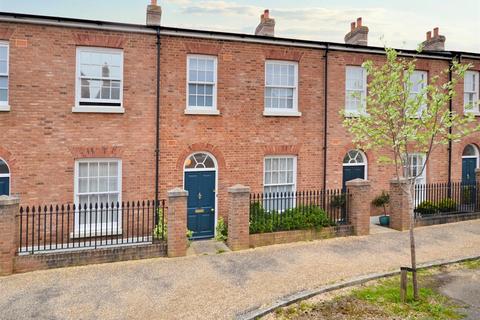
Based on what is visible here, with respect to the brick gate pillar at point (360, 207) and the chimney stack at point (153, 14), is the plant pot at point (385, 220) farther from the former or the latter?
the chimney stack at point (153, 14)

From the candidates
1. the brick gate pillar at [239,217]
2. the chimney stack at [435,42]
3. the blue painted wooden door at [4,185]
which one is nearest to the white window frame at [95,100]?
the blue painted wooden door at [4,185]

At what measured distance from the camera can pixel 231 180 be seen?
13320 mm

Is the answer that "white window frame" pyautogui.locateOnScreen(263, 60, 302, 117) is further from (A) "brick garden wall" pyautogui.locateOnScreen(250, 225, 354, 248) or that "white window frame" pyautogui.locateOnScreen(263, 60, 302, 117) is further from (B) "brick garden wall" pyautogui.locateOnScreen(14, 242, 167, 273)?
(B) "brick garden wall" pyautogui.locateOnScreen(14, 242, 167, 273)

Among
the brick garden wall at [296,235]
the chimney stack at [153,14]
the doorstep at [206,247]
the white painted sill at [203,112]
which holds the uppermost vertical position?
the chimney stack at [153,14]

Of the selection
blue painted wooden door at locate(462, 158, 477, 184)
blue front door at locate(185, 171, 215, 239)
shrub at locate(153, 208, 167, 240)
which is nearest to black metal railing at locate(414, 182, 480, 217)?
blue painted wooden door at locate(462, 158, 477, 184)

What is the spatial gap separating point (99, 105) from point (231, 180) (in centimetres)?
492

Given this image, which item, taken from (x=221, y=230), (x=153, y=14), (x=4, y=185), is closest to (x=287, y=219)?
(x=221, y=230)

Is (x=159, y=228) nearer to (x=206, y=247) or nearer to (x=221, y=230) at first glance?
(x=206, y=247)

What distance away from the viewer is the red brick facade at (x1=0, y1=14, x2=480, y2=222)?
11258 millimetres

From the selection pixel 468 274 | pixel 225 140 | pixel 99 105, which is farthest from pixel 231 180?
pixel 468 274

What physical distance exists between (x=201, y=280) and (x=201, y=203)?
4.41 meters

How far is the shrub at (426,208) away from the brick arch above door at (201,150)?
7.96 metres

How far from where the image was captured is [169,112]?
12664mm

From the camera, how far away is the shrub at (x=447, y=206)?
598 inches
